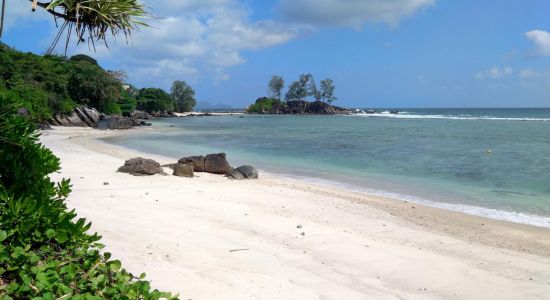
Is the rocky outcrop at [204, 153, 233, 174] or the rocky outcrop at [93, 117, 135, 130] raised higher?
the rocky outcrop at [93, 117, 135, 130]

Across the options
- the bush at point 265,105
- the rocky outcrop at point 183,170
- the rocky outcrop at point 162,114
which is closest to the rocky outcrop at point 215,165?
the rocky outcrop at point 183,170

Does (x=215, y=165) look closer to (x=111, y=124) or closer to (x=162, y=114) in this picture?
(x=111, y=124)

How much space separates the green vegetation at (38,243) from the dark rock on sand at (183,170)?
8.68 meters

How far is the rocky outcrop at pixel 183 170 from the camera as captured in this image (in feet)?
39.9

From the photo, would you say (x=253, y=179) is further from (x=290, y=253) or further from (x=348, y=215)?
(x=290, y=253)

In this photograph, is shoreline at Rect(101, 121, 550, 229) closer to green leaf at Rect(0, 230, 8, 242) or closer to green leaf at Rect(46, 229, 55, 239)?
green leaf at Rect(46, 229, 55, 239)

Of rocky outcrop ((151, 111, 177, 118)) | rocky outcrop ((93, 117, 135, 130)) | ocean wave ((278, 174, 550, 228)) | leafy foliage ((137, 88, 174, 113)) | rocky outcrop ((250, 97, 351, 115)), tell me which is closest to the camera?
ocean wave ((278, 174, 550, 228))

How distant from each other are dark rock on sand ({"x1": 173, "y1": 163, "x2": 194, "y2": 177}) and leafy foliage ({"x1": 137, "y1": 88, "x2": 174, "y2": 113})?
223ft

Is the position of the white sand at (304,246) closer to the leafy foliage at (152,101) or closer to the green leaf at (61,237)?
the green leaf at (61,237)

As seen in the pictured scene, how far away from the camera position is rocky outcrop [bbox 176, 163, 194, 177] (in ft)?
39.9

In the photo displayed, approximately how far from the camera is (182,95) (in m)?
106

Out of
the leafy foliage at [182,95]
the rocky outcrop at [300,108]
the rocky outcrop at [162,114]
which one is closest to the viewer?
the rocky outcrop at [162,114]

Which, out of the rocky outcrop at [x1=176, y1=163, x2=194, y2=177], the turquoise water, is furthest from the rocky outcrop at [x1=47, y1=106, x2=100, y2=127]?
the rocky outcrop at [x1=176, y1=163, x2=194, y2=177]

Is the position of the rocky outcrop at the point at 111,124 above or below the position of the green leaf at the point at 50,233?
below
